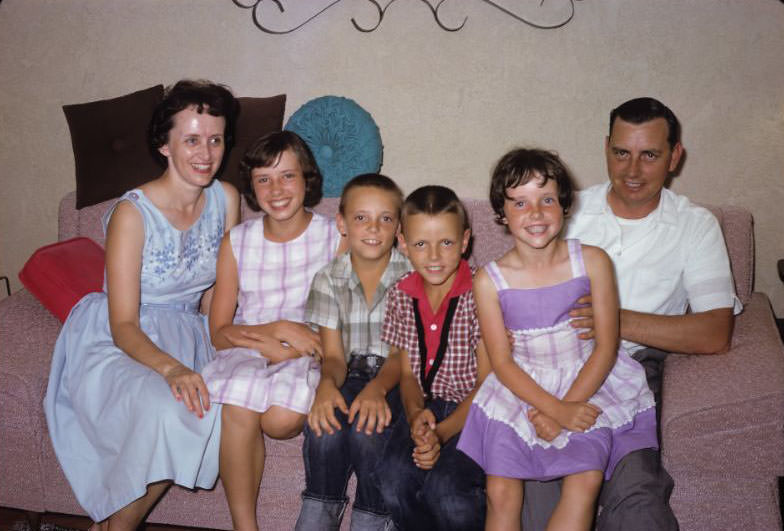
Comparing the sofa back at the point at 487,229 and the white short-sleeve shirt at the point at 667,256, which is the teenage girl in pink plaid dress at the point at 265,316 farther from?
the white short-sleeve shirt at the point at 667,256

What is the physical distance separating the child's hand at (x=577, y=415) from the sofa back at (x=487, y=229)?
2.14 feet

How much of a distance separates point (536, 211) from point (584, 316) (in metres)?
0.28

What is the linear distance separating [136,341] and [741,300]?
1677 millimetres

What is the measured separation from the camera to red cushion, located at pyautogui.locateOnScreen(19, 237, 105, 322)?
6.38 ft

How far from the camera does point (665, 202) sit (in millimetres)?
1889

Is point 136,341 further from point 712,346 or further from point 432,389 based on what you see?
point 712,346

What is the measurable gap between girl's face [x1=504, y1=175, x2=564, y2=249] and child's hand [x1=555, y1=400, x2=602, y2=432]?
1.21 ft

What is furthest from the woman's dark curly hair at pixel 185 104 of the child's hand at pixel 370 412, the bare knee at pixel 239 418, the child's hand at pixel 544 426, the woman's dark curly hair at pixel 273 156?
the child's hand at pixel 544 426

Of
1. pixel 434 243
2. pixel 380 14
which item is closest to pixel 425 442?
pixel 434 243

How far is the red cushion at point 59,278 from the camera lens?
1945 millimetres

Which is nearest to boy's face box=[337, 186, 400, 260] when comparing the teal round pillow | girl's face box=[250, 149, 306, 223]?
girl's face box=[250, 149, 306, 223]

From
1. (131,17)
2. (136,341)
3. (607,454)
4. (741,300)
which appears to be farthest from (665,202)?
(131,17)

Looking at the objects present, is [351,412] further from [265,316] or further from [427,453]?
[265,316]

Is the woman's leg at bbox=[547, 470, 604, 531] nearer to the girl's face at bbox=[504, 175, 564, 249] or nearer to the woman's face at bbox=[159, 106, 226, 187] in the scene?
the girl's face at bbox=[504, 175, 564, 249]
